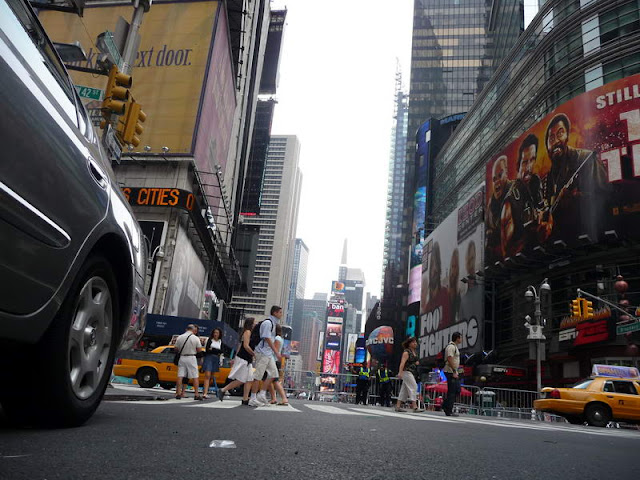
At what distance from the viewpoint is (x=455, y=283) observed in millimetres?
52000

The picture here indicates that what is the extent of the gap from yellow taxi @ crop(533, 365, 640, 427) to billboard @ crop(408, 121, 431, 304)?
211ft

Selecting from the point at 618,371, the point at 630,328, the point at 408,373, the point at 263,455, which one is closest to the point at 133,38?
the point at 408,373

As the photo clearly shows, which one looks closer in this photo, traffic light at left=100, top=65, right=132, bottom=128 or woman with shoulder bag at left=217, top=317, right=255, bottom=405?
woman with shoulder bag at left=217, top=317, right=255, bottom=405

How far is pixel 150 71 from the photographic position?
3434 centimetres

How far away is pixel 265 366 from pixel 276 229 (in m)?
167

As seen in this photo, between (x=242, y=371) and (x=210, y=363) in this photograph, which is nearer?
(x=242, y=371)

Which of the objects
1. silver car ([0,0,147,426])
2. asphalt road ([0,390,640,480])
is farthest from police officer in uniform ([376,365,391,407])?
silver car ([0,0,147,426])

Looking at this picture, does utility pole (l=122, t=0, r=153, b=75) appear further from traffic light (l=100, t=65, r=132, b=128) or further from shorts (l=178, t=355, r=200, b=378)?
shorts (l=178, t=355, r=200, b=378)

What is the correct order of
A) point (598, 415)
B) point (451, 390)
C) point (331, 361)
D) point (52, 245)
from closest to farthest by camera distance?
1. point (52, 245)
2. point (451, 390)
3. point (598, 415)
4. point (331, 361)

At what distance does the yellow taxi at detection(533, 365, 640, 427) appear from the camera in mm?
14516

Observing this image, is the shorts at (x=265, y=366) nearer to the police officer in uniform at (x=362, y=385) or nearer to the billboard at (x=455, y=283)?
the police officer in uniform at (x=362, y=385)

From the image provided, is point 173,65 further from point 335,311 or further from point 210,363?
point 335,311

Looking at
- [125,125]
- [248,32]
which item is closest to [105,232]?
[125,125]

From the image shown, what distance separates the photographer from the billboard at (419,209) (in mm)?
81375
